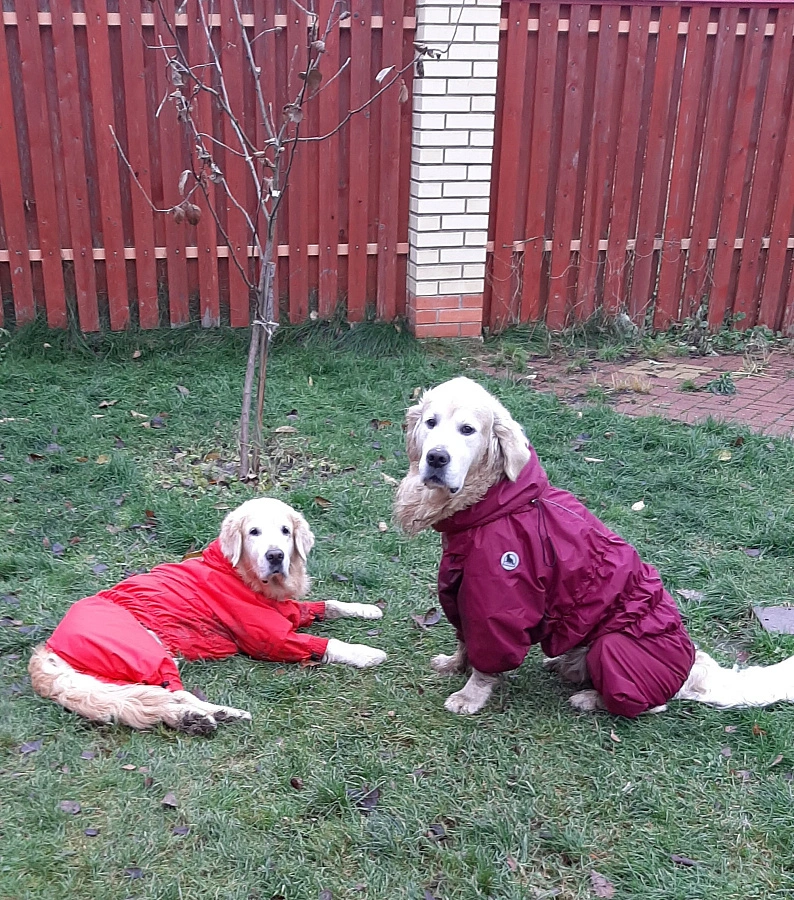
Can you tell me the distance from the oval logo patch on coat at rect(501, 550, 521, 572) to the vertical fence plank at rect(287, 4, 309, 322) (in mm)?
4749

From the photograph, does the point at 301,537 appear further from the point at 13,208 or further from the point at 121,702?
the point at 13,208

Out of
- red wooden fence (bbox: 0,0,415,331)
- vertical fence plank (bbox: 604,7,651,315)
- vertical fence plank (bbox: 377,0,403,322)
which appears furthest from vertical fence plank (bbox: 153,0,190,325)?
vertical fence plank (bbox: 604,7,651,315)

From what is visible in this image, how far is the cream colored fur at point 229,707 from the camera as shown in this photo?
3.24m

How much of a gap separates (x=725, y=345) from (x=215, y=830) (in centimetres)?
660

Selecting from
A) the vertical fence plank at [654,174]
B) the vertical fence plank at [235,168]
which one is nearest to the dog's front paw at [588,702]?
the vertical fence plank at [235,168]

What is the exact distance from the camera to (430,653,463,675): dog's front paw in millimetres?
3697

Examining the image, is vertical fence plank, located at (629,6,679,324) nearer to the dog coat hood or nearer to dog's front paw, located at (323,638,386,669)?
the dog coat hood

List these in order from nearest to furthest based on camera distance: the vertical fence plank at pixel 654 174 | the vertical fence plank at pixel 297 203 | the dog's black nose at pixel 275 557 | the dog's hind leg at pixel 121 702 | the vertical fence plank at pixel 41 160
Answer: the dog's hind leg at pixel 121 702
the dog's black nose at pixel 275 557
the vertical fence plank at pixel 41 160
the vertical fence plank at pixel 297 203
the vertical fence plank at pixel 654 174

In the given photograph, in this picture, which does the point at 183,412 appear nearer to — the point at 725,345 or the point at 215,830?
the point at 215,830

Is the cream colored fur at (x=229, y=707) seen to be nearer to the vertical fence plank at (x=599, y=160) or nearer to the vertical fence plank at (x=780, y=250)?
the vertical fence plank at (x=599, y=160)

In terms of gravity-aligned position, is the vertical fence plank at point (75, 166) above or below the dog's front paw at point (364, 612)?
above

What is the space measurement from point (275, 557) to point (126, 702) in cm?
78

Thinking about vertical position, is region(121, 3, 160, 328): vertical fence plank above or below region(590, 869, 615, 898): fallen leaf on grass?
above

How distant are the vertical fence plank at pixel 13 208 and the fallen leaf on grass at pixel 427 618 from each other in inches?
179
